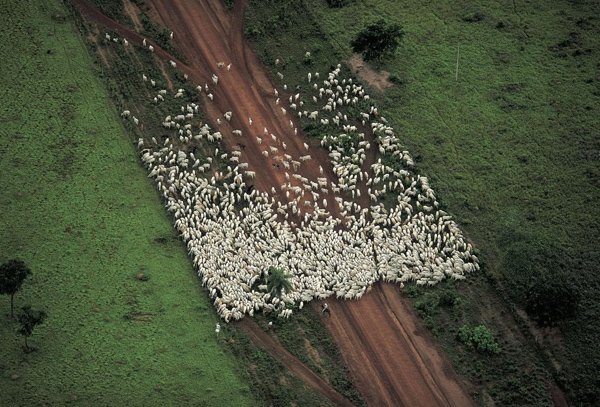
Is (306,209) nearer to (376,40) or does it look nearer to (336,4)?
(376,40)

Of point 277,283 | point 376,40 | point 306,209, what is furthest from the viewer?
point 376,40

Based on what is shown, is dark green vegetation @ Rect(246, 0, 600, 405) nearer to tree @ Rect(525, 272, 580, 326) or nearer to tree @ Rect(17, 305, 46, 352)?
tree @ Rect(525, 272, 580, 326)

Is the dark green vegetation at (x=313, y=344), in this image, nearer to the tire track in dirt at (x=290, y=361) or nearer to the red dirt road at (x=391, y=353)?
the tire track in dirt at (x=290, y=361)

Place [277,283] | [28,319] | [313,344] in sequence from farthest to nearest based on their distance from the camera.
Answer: [277,283], [313,344], [28,319]

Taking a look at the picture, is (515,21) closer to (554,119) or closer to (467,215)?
(554,119)

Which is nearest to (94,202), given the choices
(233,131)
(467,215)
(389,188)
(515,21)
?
(233,131)

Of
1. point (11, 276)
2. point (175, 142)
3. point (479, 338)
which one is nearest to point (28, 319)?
point (11, 276)

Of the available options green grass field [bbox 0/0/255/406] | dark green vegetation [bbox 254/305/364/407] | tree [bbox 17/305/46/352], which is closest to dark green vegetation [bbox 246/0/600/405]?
dark green vegetation [bbox 254/305/364/407]
